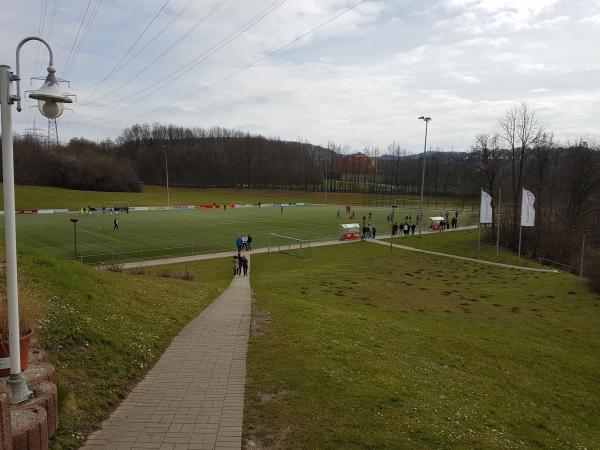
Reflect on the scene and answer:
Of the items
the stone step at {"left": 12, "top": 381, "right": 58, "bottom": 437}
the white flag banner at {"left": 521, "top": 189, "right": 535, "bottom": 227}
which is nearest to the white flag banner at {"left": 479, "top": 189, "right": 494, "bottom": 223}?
the white flag banner at {"left": 521, "top": 189, "right": 535, "bottom": 227}

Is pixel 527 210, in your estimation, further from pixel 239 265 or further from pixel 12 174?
pixel 12 174

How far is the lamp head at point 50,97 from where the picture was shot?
4761 millimetres

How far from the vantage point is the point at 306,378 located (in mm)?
8078

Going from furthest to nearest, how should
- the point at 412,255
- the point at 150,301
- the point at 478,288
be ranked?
the point at 412,255 → the point at 478,288 → the point at 150,301

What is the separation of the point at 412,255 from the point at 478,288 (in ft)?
37.3

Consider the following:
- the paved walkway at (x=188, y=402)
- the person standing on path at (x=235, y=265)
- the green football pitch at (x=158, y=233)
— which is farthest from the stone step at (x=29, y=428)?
the green football pitch at (x=158, y=233)

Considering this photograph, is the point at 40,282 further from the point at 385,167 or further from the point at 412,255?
the point at 385,167

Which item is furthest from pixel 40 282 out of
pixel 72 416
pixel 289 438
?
pixel 289 438

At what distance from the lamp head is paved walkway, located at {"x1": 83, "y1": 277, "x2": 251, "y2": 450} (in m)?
4.21

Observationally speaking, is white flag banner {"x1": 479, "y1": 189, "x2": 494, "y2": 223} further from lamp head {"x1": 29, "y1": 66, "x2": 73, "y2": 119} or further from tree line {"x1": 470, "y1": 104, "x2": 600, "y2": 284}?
lamp head {"x1": 29, "y1": 66, "x2": 73, "y2": 119}

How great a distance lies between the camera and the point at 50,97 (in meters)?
4.79

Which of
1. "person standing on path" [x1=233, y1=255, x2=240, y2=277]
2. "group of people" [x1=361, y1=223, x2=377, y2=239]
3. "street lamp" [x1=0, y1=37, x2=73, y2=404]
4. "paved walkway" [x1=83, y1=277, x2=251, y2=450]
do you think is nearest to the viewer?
"street lamp" [x1=0, y1=37, x2=73, y2=404]

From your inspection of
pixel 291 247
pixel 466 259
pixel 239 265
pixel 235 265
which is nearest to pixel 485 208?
pixel 466 259

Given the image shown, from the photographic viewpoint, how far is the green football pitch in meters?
33.8
